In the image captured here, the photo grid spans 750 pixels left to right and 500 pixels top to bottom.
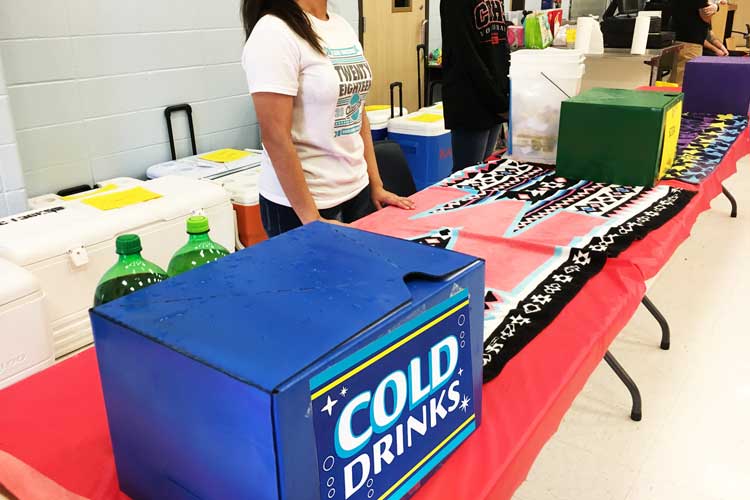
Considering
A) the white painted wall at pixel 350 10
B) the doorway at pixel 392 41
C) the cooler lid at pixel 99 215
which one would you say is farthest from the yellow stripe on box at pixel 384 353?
the doorway at pixel 392 41

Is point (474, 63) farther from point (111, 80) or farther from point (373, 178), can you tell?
point (111, 80)

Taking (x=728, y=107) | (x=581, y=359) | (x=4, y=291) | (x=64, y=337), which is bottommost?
(x=64, y=337)

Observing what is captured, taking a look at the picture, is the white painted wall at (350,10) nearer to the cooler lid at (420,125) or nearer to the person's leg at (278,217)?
the cooler lid at (420,125)

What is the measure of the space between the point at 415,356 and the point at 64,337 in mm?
1977

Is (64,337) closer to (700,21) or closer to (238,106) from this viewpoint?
(238,106)

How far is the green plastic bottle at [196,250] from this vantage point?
37.1 inches

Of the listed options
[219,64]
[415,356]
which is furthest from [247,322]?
[219,64]

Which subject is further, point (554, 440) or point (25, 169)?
point (25, 169)

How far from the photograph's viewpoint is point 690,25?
13.9ft

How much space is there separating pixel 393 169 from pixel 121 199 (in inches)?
45.8

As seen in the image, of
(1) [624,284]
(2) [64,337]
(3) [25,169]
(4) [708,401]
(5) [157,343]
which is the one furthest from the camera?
(3) [25,169]

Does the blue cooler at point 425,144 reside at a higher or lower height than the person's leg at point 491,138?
lower

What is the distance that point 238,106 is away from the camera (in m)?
3.59

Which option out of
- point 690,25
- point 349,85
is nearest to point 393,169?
point 349,85
